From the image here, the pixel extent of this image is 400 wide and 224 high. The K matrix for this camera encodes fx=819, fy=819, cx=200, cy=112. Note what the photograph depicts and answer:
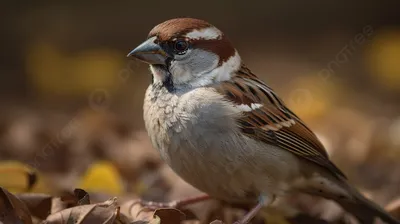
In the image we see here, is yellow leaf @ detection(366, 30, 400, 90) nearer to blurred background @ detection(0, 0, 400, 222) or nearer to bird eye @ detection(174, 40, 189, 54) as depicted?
blurred background @ detection(0, 0, 400, 222)

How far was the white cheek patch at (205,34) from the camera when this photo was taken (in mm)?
2729

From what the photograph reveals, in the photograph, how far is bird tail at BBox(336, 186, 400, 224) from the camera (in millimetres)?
2957

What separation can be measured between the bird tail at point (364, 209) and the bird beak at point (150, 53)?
2.92 feet

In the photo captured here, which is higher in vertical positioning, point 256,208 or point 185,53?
point 185,53

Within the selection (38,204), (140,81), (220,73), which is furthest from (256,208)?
(140,81)

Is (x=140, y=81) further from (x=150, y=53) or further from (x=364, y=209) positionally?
(x=150, y=53)

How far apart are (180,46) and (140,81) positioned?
3.22 meters

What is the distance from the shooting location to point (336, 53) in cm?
622

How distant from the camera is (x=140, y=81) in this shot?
233 inches

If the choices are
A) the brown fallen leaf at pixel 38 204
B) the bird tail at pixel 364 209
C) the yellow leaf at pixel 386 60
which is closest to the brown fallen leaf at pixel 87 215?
the brown fallen leaf at pixel 38 204

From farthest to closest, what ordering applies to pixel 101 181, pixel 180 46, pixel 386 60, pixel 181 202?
pixel 386 60
pixel 101 181
pixel 181 202
pixel 180 46

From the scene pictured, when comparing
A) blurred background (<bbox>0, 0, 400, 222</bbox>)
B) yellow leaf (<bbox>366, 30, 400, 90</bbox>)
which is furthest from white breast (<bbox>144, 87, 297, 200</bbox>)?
yellow leaf (<bbox>366, 30, 400, 90</bbox>)

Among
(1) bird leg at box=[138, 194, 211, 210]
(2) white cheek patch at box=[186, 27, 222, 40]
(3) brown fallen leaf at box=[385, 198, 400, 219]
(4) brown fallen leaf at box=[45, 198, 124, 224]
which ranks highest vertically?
(2) white cheek patch at box=[186, 27, 222, 40]

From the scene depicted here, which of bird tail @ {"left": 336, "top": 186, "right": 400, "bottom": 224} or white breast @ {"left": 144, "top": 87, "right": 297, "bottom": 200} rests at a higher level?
white breast @ {"left": 144, "top": 87, "right": 297, "bottom": 200}
